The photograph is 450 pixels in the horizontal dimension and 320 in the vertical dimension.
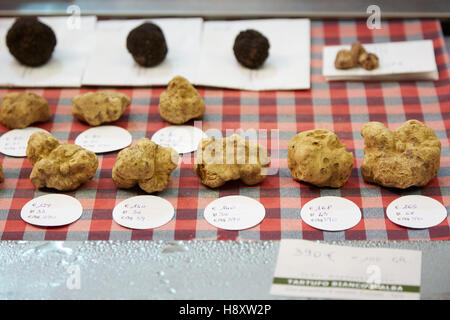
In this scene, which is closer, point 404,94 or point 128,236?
point 128,236

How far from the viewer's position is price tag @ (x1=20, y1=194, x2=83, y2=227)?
6.80 ft

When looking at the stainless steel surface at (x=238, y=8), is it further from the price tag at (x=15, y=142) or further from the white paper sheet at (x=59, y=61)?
the price tag at (x=15, y=142)

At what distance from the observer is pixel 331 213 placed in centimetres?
208

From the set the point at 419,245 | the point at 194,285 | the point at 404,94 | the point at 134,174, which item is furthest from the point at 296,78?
the point at 194,285

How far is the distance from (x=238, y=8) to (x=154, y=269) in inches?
71.2

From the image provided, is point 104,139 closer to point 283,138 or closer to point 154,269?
point 283,138

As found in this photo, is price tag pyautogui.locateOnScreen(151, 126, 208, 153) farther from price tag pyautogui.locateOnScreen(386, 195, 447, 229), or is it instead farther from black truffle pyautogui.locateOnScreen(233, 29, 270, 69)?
price tag pyautogui.locateOnScreen(386, 195, 447, 229)

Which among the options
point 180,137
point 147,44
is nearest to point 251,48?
point 147,44

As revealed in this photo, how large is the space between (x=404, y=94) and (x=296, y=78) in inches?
19.2

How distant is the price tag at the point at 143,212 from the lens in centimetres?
205
